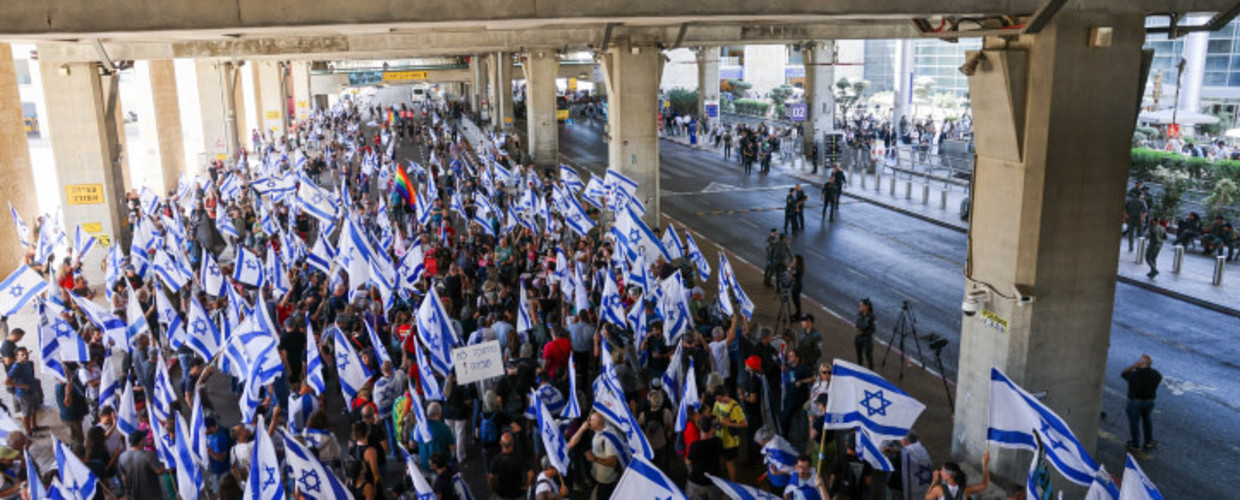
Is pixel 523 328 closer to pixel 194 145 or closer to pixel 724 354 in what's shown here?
pixel 724 354

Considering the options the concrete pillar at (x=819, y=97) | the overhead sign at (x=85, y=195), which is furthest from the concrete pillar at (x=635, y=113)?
the concrete pillar at (x=819, y=97)

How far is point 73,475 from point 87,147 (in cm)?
1974

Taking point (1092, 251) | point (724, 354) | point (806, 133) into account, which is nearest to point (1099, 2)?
point (1092, 251)

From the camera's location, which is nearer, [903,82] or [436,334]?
[436,334]

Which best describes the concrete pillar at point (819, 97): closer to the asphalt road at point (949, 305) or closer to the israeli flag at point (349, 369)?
the asphalt road at point (949, 305)

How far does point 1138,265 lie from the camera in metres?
26.7

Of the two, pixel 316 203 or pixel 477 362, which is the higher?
pixel 316 203

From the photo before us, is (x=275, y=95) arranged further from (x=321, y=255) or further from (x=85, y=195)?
(x=321, y=255)

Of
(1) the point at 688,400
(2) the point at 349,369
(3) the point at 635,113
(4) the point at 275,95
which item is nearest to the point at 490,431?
(2) the point at 349,369

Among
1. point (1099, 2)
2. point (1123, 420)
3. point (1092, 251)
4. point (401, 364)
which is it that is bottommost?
point (1123, 420)

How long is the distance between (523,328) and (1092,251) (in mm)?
8418

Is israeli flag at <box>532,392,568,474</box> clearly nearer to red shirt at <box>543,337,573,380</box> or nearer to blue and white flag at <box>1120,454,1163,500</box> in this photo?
red shirt at <box>543,337,573,380</box>

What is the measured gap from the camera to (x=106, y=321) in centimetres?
1477

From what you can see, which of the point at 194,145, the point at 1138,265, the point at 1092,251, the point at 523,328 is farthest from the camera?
the point at 194,145
